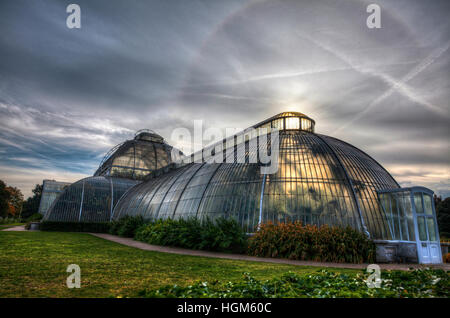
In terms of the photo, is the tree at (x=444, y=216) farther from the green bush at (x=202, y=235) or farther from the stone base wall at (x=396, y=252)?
the green bush at (x=202, y=235)

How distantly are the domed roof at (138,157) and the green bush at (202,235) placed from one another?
29.5m

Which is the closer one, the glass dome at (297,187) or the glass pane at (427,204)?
the glass pane at (427,204)

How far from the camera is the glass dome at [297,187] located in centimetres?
1678

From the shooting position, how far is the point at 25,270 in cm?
871

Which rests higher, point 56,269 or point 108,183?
point 108,183

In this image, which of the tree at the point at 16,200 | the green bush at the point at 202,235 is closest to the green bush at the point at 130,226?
the green bush at the point at 202,235

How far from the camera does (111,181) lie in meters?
43.2

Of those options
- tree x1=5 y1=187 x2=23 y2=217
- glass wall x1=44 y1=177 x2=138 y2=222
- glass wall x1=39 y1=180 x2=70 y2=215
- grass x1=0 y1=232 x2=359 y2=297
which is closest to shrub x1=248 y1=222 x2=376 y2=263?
grass x1=0 y1=232 x2=359 y2=297

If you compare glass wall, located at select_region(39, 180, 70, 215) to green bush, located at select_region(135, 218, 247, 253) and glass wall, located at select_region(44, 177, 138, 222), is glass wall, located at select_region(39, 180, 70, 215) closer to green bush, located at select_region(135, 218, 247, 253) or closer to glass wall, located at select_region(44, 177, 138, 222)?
glass wall, located at select_region(44, 177, 138, 222)

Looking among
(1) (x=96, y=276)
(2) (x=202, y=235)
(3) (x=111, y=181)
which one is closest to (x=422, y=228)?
(2) (x=202, y=235)

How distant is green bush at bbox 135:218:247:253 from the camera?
53.4ft
